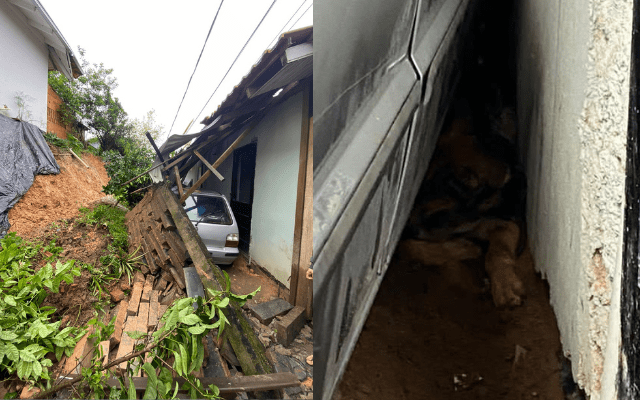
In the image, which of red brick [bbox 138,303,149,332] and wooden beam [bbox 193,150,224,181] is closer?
red brick [bbox 138,303,149,332]

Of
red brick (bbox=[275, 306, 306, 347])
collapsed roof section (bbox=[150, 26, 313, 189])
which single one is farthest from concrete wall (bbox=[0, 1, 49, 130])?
red brick (bbox=[275, 306, 306, 347])

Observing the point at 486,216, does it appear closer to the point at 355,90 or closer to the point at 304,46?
the point at 355,90

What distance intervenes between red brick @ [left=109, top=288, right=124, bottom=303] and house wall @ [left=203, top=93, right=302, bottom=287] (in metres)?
0.43

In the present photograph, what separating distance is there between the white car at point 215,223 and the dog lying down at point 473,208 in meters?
0.68

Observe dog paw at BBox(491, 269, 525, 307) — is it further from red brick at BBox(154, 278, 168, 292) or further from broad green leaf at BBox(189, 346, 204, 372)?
red brick at BBox(154, 278, 168, 292)

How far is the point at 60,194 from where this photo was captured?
988 millimetres

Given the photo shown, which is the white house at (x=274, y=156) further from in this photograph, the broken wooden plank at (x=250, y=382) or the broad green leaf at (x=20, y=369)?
the broad green leaf at (x=20, y=369)

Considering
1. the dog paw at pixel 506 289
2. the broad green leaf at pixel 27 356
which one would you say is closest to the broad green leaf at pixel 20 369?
the broad green leaf at pixel 27 356

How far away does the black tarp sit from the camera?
0.85 meters

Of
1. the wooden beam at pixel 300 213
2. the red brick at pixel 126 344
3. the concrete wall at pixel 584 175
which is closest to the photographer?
the concrete wall at pixel 584 175

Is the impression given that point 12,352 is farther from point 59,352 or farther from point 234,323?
point 234,323

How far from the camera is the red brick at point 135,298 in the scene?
0.86 m

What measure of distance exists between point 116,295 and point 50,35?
3.23 ft

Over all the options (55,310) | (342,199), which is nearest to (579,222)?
(342,199)
